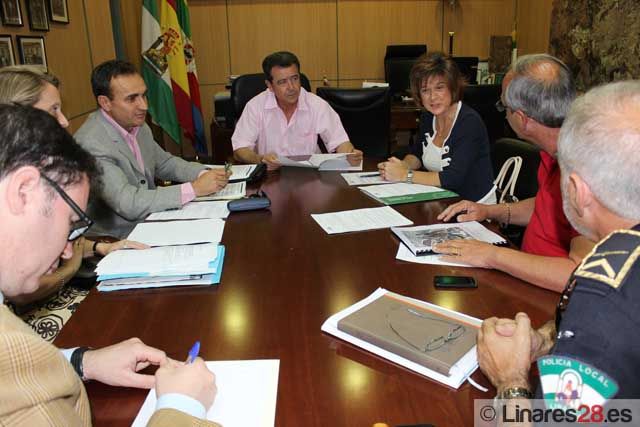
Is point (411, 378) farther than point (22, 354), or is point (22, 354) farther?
point (411, 378)

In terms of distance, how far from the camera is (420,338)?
3.51 feet

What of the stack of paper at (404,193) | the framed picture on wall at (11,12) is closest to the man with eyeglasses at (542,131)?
the stack of paper at (404,193)

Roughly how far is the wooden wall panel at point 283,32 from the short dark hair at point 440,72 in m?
3.91

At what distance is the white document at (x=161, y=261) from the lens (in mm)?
1427

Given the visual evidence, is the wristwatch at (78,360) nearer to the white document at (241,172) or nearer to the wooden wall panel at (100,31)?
the white document at (241,172)

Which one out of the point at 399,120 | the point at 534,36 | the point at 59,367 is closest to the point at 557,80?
the point at 59,367

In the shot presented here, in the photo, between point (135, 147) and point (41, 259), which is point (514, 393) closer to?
point (41, 259)

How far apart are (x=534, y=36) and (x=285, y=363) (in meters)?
6.04

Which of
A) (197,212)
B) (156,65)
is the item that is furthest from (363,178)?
(156,65)

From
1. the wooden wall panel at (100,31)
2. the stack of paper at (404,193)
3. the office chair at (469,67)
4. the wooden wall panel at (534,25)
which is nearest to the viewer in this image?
the stack of paper at (404,193)

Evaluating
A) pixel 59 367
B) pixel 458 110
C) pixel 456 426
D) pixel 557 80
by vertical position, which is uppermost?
pixel 557 80

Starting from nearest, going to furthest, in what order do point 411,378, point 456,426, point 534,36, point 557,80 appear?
point 456,426 → point 411,378 → point 557,80 → point 534,36

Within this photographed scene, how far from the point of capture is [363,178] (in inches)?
101

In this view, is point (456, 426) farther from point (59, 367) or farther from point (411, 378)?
point (59, 367)
